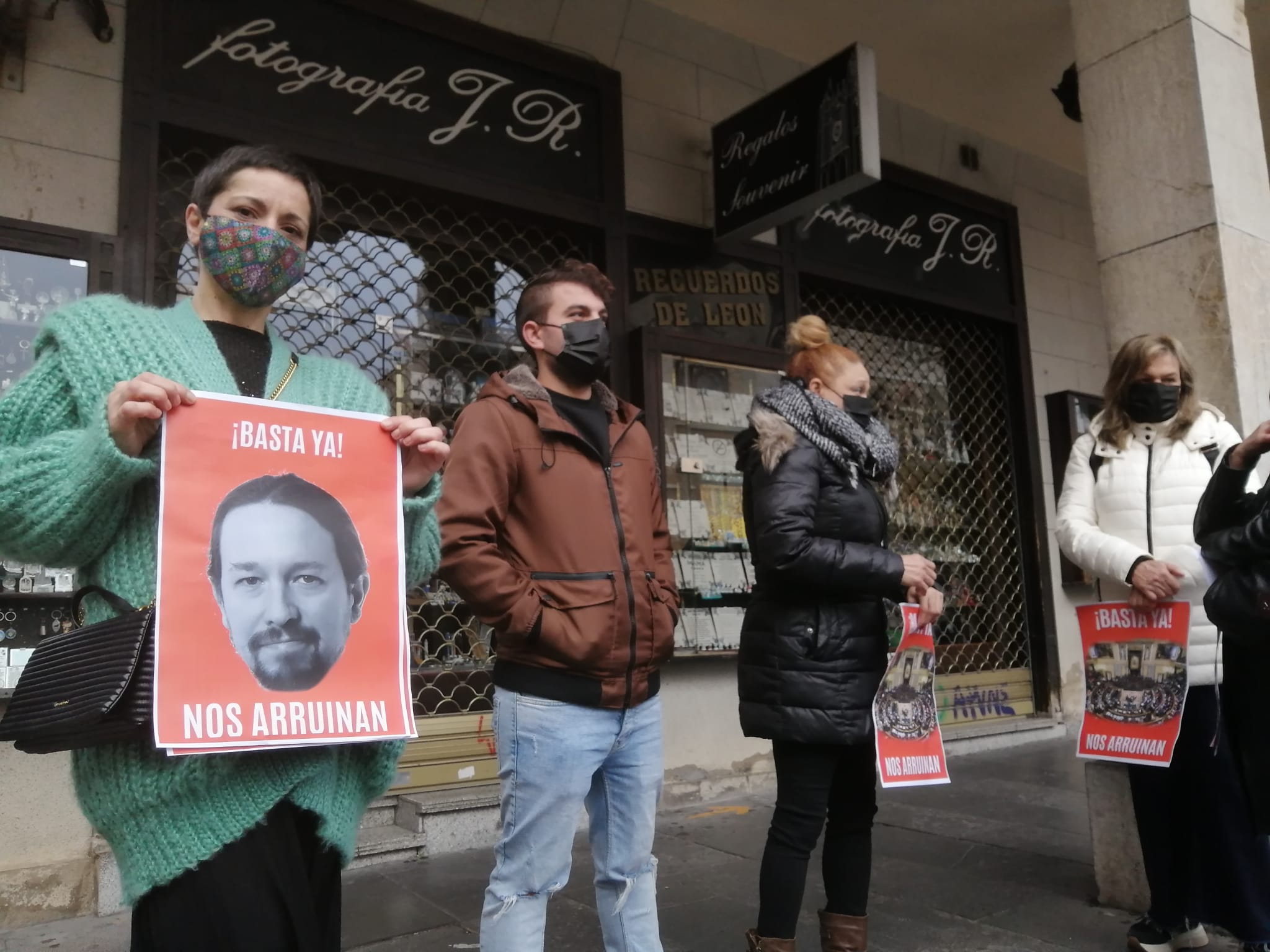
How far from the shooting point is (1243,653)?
2773 millimetres

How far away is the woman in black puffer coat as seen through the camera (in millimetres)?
2688

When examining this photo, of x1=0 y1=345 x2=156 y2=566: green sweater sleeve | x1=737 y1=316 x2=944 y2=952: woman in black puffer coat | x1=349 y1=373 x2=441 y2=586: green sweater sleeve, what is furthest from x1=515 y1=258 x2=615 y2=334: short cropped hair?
x1=0 y1=345 x2=156 y2=566: green sweater sleeve

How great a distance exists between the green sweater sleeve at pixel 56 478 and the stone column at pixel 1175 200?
10.9 ft

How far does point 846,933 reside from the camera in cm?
282

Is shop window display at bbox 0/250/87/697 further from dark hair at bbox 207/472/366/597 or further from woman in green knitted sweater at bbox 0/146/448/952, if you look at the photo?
dark hair at bbox 207/472/366/597

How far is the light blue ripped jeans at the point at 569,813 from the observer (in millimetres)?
2125

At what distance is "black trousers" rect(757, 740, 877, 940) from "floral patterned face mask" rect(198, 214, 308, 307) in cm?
186

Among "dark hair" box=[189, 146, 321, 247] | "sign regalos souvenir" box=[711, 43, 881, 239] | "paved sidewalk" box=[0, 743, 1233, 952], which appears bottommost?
"paved sidewalk" box=[0, 743, 1233, 952]

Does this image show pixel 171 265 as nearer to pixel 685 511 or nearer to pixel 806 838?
pixel 685 511

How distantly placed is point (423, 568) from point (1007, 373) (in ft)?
22.6

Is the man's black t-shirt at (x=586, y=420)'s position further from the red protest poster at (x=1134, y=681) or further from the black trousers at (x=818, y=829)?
the red protest poster at (x=1134, y=681)

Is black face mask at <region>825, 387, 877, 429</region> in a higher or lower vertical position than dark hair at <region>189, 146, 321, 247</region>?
lower

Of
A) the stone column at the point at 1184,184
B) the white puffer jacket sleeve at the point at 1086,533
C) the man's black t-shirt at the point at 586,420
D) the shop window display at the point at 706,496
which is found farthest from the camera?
the shop window display at the point at 706,496

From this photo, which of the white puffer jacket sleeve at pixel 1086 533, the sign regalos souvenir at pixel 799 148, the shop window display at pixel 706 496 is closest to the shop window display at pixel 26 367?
the shop window display at pixel 706 496
